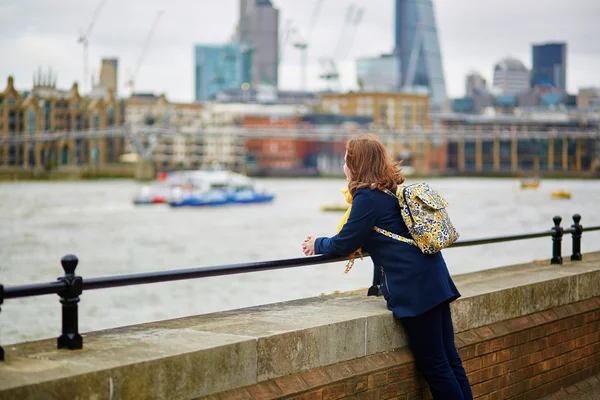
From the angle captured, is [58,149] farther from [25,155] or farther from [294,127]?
[294,127]

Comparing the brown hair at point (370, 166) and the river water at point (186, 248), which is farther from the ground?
the brown hair at point (370, 166)

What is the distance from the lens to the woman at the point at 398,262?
441 centimetres

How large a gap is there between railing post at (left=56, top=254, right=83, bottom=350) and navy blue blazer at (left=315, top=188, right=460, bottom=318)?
1341 mm

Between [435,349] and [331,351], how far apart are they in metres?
0.50

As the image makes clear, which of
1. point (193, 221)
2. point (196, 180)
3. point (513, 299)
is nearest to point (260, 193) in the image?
point (196, 180)

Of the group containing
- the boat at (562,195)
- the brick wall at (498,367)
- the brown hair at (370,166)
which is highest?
the brown hair at (370,166)

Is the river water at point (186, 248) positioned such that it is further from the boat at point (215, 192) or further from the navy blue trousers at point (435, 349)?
the navy blue trousers at point (435, 349)

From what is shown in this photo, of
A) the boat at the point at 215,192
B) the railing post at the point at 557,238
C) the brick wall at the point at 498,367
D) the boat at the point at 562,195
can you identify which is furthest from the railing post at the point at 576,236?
the boat at the point at 562,195

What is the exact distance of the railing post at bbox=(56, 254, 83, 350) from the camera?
144 inches

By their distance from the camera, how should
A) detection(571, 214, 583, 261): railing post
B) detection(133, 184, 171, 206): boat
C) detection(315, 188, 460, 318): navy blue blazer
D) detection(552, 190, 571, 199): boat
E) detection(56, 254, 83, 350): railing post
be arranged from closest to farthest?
detection(56, 254, 83, 350): railing post, detection(315, 188, 460, 318): navy blue blazer, detection(571, 214, 583, 261): railing post, detection(552, 190, 571, 199): boat, detection(133, 184, 171, 206): boat

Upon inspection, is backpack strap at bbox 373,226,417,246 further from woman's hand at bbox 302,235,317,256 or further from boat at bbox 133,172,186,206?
boat at bbox 133,172,186,206

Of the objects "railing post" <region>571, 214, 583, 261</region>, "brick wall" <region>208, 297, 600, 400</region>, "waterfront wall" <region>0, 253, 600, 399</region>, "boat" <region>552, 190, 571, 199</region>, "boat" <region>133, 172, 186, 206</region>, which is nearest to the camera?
"waterfront wall" <region>0, 253, 600, 399</region>

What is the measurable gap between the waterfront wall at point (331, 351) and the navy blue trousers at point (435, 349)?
204 mm

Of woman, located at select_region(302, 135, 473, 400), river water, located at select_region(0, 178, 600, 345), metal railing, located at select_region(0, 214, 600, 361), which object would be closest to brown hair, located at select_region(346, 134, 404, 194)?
woman, located at select_region(302, 135, 473, 400)
